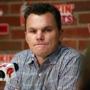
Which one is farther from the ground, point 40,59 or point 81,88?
point 81,88

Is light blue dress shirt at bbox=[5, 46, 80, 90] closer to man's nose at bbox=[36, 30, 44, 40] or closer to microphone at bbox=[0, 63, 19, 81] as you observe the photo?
microphone at bbox=[0, 63, 19, 81]

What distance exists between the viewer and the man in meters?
1.54

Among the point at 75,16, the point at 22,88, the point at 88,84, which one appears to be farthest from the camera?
the point at 75,16

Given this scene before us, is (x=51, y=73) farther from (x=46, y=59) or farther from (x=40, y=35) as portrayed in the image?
(x=40, y=35)

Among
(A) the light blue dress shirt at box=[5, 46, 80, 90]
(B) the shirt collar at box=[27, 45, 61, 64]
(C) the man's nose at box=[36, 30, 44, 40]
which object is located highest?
(C) the man's nose at box=[36, 30, 44, 40]

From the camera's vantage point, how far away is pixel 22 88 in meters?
1.64

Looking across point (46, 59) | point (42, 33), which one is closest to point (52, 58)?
point (46, 59)

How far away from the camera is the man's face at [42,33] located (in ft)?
4.97

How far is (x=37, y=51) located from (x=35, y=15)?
0.63ft

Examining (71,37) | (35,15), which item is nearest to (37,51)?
(35,15)

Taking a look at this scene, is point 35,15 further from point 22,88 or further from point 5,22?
point 5,22

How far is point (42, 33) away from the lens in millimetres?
1520

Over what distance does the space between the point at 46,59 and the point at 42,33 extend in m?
0.17

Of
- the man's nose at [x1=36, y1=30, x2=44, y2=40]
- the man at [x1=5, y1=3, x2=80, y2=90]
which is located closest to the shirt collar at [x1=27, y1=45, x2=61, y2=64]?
the man at [x1=5, y1=3, x2=80, y2=90]
